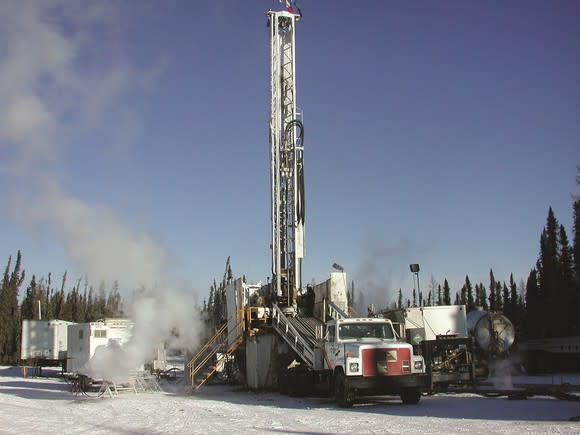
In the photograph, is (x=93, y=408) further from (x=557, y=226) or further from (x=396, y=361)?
(x=557, y=226)

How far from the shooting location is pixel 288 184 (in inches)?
1226

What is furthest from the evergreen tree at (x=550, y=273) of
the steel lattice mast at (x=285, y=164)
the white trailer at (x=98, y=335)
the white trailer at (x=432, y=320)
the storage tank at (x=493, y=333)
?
the white trailer at (x=98, y=335)

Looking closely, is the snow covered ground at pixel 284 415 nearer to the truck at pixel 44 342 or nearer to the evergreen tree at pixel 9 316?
the truck at pixel 44 342

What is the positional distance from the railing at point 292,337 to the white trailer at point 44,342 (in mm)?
26249

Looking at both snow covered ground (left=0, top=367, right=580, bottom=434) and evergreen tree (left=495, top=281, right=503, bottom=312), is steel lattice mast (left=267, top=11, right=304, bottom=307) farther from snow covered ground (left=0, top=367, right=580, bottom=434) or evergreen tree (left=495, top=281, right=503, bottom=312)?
evergreen tree (left=495, top=281, right=503, bottom=312)

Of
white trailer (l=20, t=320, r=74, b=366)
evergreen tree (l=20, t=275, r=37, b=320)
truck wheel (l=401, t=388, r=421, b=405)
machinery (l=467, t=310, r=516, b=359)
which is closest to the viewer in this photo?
truck wheel (l=401, t=388, r=421, b=405)

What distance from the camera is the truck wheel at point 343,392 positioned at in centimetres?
1748

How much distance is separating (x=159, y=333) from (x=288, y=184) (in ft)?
31.4

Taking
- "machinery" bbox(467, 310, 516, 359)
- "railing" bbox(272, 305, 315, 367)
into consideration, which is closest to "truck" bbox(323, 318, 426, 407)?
"railing" bbox(272, 305, 315, 367)

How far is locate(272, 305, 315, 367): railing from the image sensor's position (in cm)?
2200

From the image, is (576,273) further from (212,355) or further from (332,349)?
(332,349)

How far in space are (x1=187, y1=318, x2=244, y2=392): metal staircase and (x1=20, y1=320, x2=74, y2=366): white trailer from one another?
22726 millimetres

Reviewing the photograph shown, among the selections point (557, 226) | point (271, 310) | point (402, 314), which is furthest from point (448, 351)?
point (557, 226)

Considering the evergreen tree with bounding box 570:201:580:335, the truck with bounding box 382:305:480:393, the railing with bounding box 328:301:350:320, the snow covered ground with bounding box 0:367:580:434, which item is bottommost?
the snow covered ground with bounding box 0:367:580:434
